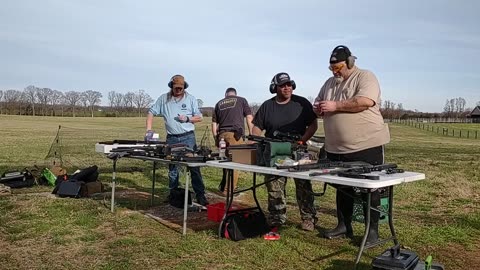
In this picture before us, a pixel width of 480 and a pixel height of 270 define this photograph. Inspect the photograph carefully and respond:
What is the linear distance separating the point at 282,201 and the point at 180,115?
6.47 feet

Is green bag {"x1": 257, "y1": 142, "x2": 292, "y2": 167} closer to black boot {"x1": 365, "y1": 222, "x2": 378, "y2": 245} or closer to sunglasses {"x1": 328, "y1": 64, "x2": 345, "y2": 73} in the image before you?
sunglasses {"x1": 328, "y1": 64, "x2": 345, "y2": 73}

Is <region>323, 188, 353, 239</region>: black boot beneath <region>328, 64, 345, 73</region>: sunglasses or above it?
beneath

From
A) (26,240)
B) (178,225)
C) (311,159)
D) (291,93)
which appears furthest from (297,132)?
(26,240)

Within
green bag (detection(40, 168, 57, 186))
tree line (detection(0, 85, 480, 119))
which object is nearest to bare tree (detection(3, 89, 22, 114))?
tree line (detection(0, 85, 480, 119))

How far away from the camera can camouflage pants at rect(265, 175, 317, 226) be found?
16.5 ft

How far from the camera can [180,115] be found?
6.27 metres

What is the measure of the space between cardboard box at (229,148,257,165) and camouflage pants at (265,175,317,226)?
1.93ft

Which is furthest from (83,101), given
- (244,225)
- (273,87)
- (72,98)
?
(244,225)

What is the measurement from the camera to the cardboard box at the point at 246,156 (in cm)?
446

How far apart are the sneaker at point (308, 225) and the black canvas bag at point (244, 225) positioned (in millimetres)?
421

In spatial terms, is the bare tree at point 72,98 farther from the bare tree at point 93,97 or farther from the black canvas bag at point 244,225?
the black canvas bag at point 244,225

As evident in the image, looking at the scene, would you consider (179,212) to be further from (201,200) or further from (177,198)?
(201,200)

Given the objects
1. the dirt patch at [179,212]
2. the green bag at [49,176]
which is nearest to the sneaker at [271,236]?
the dirt patch at [179,212]

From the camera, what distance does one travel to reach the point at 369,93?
400cm
